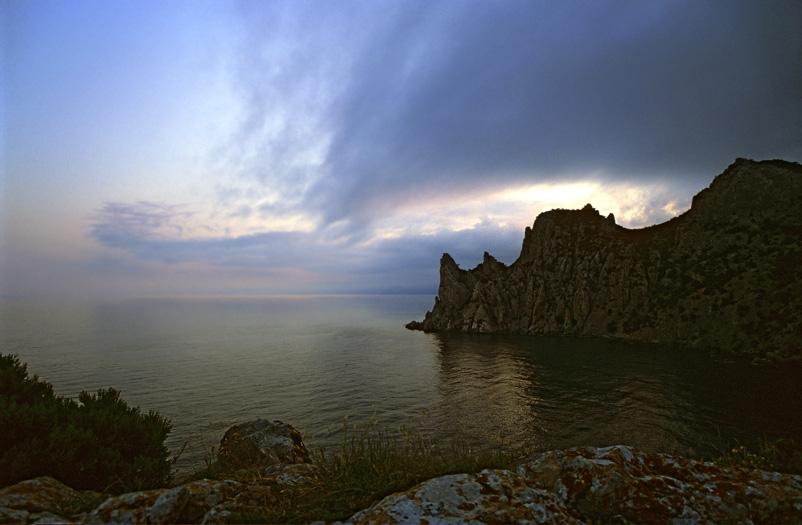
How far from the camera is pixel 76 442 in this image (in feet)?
28.5

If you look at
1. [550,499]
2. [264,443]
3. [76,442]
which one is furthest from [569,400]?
[76,442]

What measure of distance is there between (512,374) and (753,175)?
8751 cm

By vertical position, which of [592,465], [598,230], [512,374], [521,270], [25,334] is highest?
[598,230]

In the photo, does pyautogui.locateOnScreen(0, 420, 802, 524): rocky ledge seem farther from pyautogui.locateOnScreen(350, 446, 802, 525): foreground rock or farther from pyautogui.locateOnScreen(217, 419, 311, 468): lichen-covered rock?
pyautogui.locateOnScreen(217, 419, 311, 468): lichen-covered rock

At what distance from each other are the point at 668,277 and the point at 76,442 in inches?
4391

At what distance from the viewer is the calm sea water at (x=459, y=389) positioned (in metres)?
31.1

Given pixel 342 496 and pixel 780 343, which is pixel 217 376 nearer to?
pixel 342 496

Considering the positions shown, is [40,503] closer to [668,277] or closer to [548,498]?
[548,498]

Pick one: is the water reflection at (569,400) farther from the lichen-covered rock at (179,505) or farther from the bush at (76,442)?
the lichen-covered rock at (179,505)

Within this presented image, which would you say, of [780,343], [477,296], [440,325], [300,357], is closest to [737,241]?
[780,343]

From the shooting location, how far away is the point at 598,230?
11806cm

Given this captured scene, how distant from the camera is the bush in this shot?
769 centimetres

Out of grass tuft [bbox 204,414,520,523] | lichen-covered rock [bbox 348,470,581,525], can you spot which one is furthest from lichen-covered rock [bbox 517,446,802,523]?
grass tuft [bbox 204,414,520,523]

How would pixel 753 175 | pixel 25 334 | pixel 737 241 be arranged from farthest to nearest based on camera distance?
pixel 25 334 → pixel 753 175 → pixel 737 241
